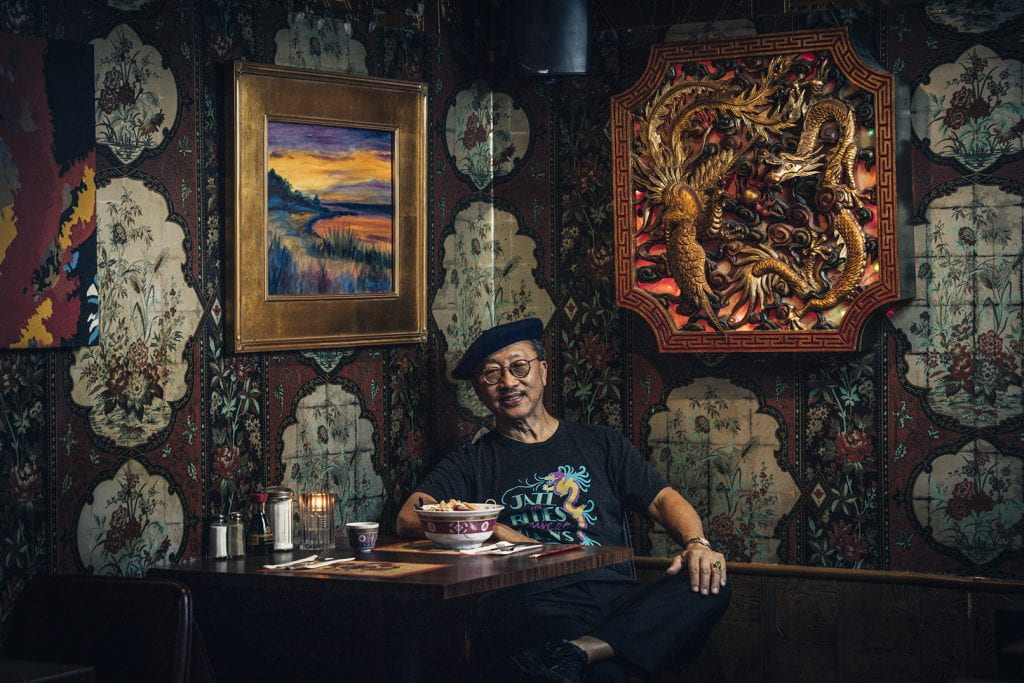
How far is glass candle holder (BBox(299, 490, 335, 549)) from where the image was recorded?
173 inches

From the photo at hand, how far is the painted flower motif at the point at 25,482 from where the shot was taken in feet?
12.5

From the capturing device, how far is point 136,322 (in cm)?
414

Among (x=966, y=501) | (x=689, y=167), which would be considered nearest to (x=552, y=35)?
(x=689, y=167)

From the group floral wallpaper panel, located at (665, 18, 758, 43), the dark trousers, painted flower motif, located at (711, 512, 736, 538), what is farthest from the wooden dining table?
floral wallpaper panel, located at (665, 18, 758, 43)

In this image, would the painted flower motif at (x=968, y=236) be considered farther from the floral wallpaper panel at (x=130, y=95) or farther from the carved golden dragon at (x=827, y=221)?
the floral wallpaper panel at (x=130, y=95)

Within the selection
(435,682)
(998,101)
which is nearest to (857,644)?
(435,682)

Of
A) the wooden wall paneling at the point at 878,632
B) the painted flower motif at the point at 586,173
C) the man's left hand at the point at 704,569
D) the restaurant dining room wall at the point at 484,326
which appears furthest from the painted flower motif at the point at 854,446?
the painted flower motif at the point at 586,173

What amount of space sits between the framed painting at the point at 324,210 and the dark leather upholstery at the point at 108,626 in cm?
117

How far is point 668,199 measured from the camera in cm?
491

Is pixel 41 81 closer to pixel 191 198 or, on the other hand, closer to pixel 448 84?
pixel 191 198

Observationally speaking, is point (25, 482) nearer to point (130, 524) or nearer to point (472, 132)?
point (130, 524)

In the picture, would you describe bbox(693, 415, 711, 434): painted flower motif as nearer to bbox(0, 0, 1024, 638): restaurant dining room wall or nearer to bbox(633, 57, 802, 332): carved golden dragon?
bbox(0, 0, 1024, 638): restaurant dining room wall

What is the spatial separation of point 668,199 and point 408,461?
1351mm

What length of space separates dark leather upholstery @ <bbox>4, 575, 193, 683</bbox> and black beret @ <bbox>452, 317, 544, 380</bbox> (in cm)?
162
